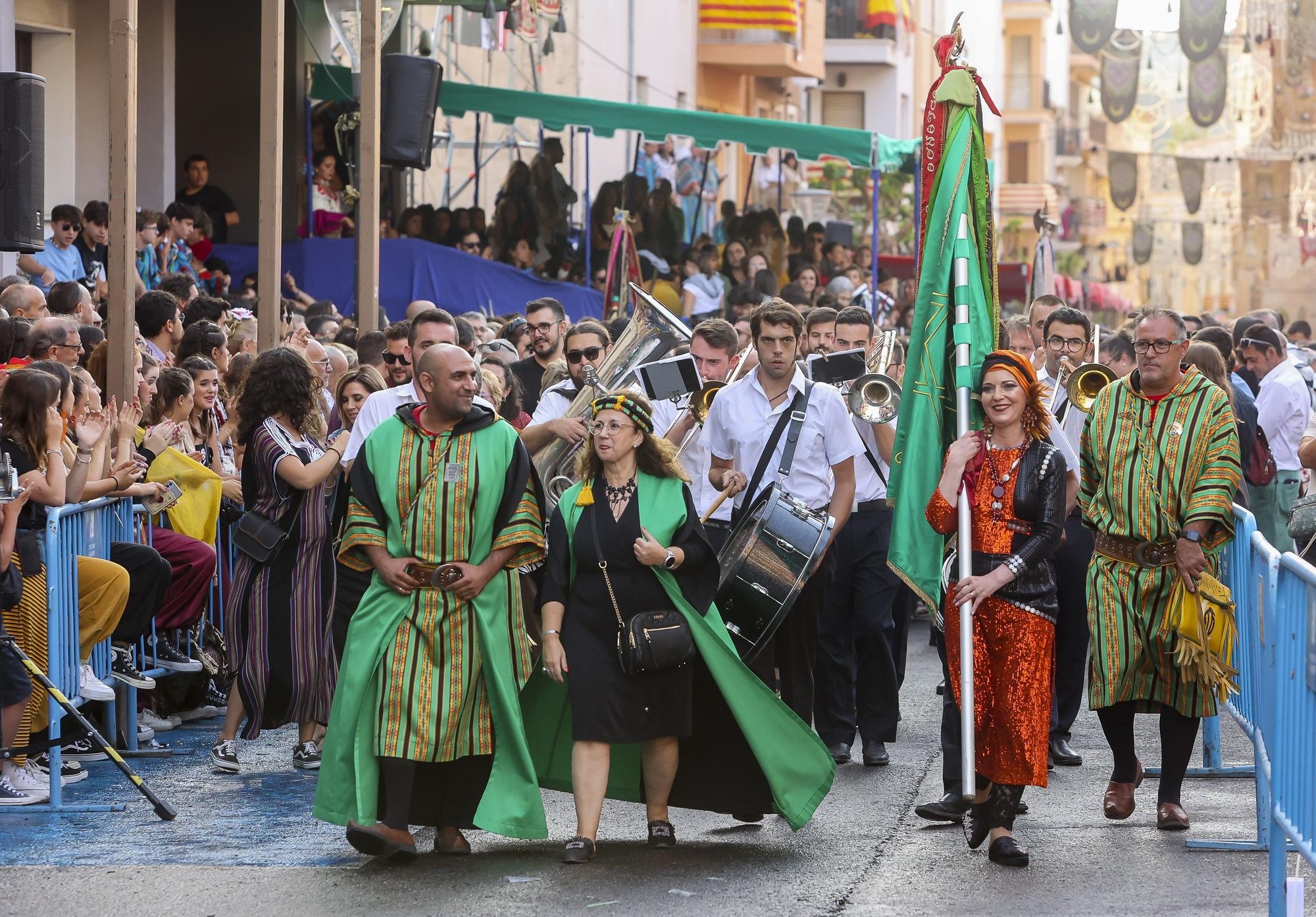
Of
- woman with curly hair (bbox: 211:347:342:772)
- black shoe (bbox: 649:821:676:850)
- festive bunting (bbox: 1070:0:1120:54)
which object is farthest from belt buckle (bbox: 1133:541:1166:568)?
festive bunting (bbox: 1070:0:1120:54)

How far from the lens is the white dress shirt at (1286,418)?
12.8 m

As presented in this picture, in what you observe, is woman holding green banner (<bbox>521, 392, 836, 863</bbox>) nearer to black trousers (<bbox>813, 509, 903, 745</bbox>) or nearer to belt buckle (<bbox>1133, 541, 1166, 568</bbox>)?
belt buckle (<bbox>1133, 541, 1166, 568</bbox>)

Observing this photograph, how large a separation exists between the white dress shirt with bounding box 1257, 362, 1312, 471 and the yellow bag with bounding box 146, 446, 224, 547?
658 cm

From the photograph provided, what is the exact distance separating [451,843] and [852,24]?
43220 millimetres

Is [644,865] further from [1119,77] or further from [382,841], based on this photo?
[1119,77]

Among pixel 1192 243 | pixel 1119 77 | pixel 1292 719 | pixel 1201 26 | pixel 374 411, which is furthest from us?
pixel 1192 243

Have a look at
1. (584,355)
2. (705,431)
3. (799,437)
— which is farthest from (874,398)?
(584,355)

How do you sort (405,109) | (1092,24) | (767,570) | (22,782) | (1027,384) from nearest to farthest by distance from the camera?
(1027,384), (22,782), (767,570), (405,109), (1092,24)

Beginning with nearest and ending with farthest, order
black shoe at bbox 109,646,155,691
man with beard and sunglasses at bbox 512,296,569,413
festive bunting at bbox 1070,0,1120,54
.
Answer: black shoe at bbox 109,646,155,691
man with beard and sunglasses at bbox 512,296,569,413
festive bunting at bbox 1070,0,1120,54

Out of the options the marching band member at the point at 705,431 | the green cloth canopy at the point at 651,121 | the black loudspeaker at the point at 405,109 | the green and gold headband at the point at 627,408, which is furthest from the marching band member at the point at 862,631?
the green cloth canopy at the point at 651,121

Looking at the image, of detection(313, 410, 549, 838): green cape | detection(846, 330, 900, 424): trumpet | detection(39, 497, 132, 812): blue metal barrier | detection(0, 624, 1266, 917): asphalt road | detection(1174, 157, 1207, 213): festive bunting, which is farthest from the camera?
detection(1174, 157, 1207, 213): festive bunting

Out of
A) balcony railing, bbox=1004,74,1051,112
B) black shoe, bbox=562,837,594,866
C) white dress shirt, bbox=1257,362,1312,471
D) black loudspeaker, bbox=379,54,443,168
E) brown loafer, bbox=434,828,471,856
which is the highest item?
balcony railing, bbox=1004,74,1051,112

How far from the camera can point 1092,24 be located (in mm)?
41438

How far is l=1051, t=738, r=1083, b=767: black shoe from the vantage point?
29.8 feet
